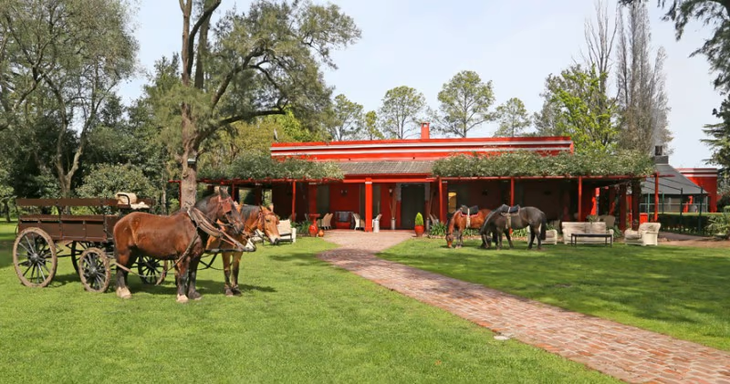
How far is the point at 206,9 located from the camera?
61.5 ft

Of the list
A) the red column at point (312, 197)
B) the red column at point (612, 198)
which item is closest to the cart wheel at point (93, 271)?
the red column at point (312, 197)

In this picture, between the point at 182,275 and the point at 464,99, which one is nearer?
the point at 182,275

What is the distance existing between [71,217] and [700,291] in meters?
10.8

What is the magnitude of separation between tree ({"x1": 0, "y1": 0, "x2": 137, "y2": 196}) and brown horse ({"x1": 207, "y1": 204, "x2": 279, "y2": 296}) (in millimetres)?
15239

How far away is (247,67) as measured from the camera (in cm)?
1886

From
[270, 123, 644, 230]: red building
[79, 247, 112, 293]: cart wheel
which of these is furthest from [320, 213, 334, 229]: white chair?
[79, 247, 112, 293]: cart wheel

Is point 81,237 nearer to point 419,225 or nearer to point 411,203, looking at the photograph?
point 419,225

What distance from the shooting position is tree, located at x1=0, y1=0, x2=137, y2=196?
18.9 metres

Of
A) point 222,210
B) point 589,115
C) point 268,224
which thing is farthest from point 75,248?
point 589,115

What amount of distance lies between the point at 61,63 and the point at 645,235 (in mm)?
24495

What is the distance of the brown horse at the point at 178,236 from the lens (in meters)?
7.36

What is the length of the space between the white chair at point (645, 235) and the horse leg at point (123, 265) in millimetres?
16606

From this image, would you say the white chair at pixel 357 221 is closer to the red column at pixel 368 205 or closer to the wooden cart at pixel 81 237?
the red column at pixel 368 205

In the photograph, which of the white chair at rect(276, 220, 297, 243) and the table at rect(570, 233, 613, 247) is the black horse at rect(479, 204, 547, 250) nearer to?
the table at rect(570, 233, 613, 247)
